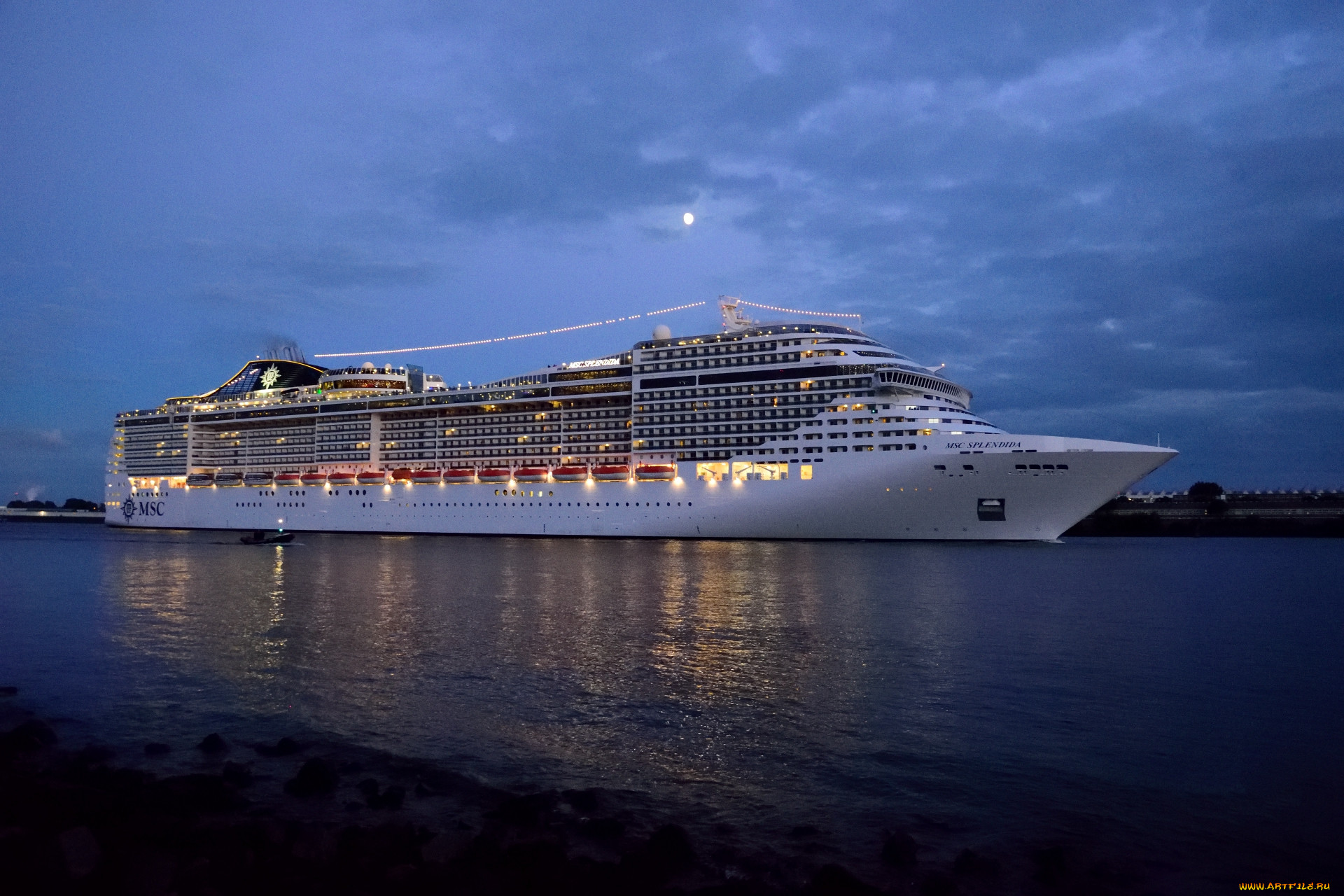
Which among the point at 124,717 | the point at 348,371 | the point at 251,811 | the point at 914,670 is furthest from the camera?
the point at 348,371

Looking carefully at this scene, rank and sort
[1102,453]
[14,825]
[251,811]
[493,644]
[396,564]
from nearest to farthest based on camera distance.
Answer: [14,825] < [251,811] < [493,644] < [396,564] < [1102,453]

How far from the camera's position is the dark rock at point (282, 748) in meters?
11.3

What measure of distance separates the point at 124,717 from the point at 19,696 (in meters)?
3.14

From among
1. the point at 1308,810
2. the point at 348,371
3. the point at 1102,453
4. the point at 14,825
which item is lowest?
the point at 1308,810

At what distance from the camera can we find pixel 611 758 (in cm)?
1109

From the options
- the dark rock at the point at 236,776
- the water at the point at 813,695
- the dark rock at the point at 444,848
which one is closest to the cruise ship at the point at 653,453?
the water at the point at 813,695

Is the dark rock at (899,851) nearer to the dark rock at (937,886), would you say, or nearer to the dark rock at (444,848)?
the dark rock at (937,886)

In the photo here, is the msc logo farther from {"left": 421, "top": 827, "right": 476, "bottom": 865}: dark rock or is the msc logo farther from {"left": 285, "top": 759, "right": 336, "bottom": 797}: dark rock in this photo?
{"left": 421, "top": 827, "right": 476, "bottom": 865}: dark rock

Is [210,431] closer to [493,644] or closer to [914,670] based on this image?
[493,644]

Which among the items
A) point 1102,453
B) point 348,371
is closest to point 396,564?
point 1102,453

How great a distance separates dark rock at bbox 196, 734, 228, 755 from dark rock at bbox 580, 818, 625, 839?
19.1 ft

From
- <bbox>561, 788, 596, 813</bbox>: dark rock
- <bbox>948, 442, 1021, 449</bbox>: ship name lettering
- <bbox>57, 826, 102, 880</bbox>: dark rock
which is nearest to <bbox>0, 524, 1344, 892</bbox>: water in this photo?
<bbox>561, 788, 596, 813</bbox>: dark rock

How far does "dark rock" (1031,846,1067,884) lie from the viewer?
777 cm

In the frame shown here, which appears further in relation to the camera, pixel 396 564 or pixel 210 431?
pixel 210 431
